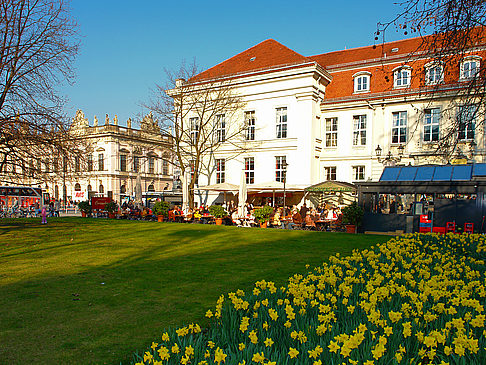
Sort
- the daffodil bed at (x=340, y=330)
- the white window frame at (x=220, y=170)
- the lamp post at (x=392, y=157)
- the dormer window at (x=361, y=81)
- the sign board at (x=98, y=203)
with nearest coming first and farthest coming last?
1. the daffodil bed at (x=340, y=330)
2. the lamp post at (x=392, y=157)
3. the dormer window at (x=361, y=81)
4. the sign board at (x=98, y=203)
5. the white window frame at (x=220, y=170)

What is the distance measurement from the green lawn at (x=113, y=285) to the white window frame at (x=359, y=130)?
Result: 20861mm

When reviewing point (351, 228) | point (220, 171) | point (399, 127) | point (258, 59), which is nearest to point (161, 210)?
point (220, 171)

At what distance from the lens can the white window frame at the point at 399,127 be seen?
32281mm

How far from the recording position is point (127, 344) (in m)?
4.77

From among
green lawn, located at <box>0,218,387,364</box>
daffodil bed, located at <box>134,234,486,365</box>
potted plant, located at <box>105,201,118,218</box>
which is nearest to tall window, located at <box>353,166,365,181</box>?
green lawn, located at <box>0,218,387,364</box>

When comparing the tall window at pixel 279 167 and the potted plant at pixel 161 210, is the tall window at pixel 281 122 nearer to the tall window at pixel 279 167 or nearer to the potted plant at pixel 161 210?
the tall window at pixel 279 167

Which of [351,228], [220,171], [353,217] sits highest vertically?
[220,171]

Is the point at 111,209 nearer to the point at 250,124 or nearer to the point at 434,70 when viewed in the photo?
the point at 250,124

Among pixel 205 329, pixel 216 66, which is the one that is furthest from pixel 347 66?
pixel 205 329

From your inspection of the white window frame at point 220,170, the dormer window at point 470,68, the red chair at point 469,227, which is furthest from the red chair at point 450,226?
the white window frame at point 220,170

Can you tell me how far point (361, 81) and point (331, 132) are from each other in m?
5.25

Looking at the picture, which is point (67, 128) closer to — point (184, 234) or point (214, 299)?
point (184, 234)

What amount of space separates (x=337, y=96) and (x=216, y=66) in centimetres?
1512

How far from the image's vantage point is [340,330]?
379cm
